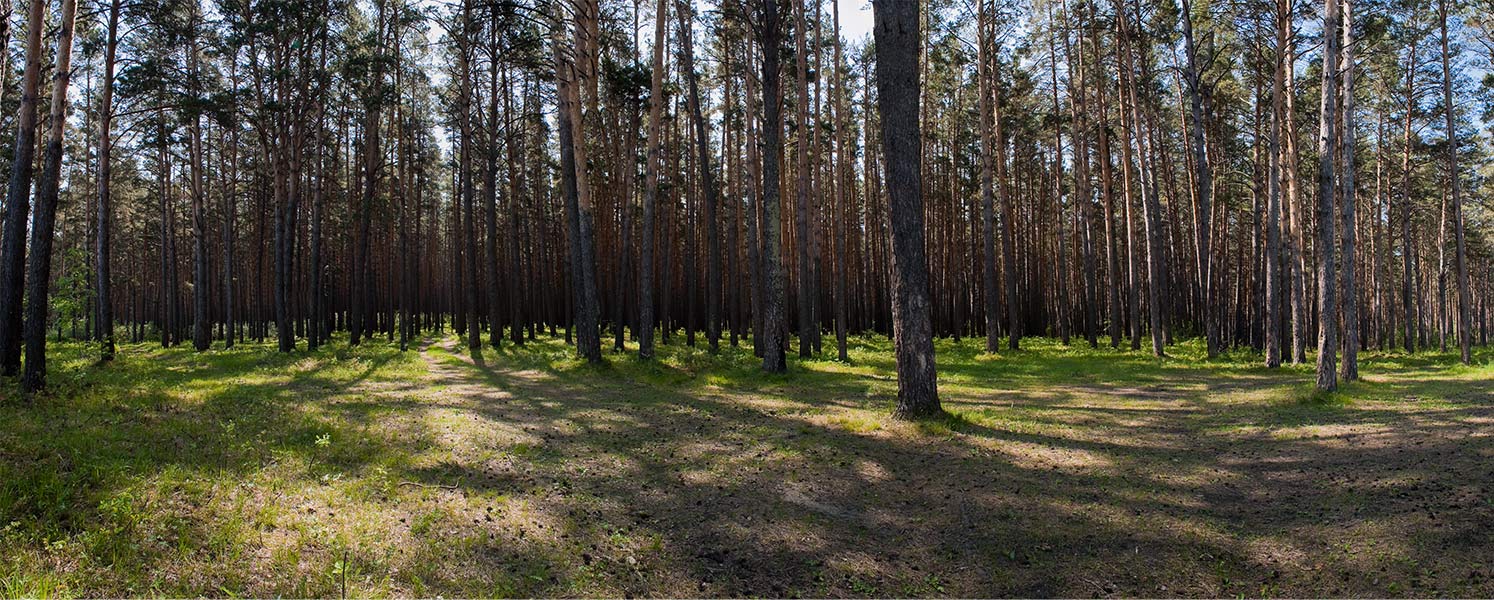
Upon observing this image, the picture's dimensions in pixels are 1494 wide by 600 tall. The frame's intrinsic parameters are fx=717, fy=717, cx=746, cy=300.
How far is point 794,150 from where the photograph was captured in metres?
30.5

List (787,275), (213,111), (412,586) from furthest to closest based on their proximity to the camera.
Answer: (787,275) < (213,111) < (412,586)

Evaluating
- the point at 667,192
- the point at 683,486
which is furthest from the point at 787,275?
the point at 683,486

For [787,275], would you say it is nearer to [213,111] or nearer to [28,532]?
[213,111]

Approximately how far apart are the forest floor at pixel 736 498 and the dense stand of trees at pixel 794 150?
2.47 metres

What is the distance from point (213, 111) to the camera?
66.3 feet

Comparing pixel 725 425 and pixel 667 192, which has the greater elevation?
pixel 667 192

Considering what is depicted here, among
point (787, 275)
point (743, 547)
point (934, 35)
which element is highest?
point (934, 35)

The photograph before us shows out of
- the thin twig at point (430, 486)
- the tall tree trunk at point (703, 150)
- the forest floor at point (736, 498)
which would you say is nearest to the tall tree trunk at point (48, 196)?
the forest floor at point (736, 498)

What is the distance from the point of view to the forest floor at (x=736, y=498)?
13.6 ft

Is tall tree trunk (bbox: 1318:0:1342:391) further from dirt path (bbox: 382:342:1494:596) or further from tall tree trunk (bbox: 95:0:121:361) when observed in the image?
tall tree trunk (bbox: 95:0:121:361)

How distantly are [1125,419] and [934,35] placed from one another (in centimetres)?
1856

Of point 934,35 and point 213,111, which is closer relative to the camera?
point 213,111

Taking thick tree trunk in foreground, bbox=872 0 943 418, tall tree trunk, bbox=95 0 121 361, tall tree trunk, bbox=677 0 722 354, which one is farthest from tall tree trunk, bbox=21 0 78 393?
thick tree trunk in foreground, bbox=872 0 943 418

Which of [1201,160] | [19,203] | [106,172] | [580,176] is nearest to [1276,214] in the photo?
[1201,160]
